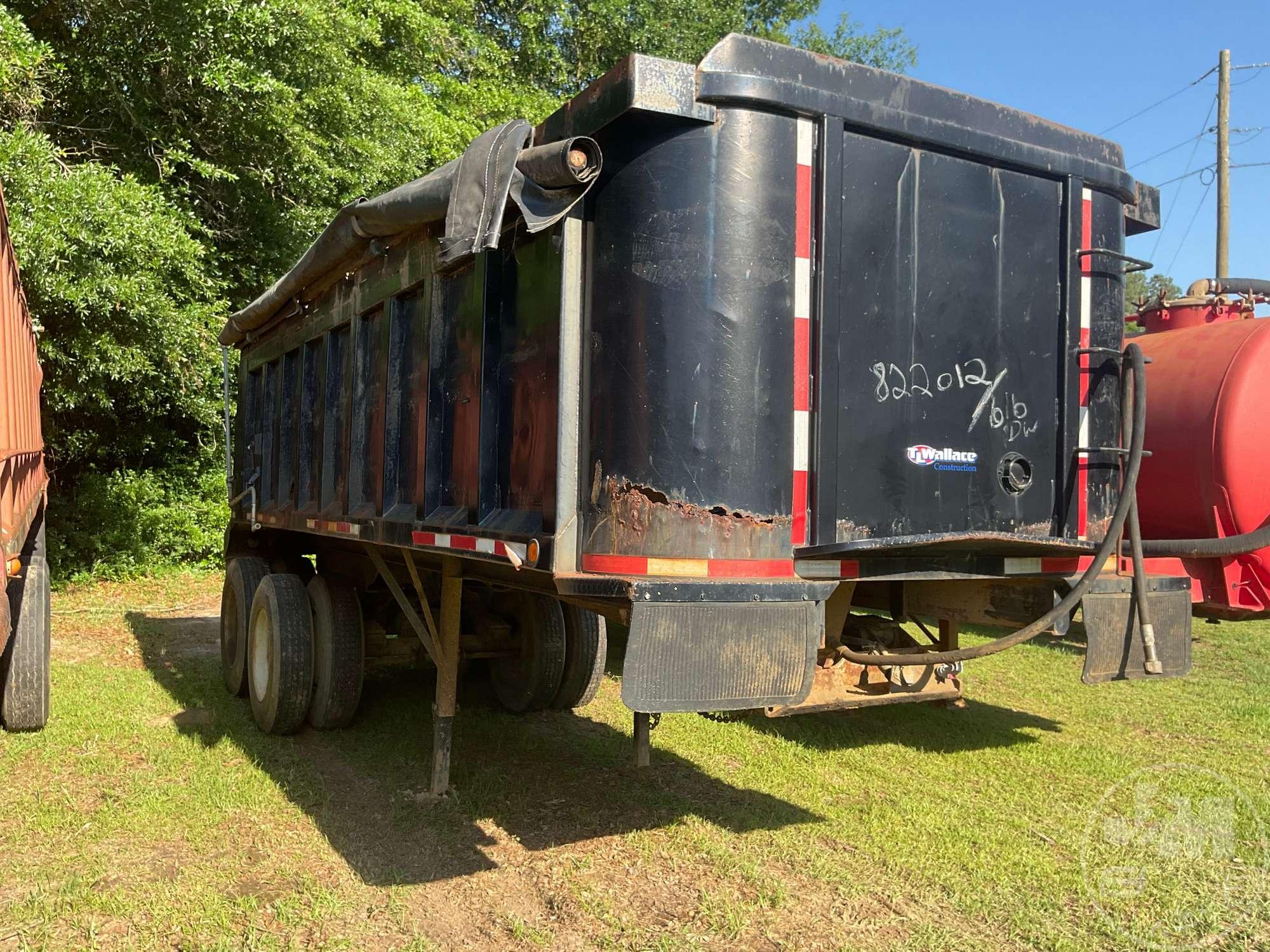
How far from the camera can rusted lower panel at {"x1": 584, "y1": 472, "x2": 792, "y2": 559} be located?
10.9ft

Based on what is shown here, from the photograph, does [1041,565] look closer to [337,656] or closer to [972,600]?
[972,600]

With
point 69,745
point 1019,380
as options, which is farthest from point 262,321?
point 1019,380

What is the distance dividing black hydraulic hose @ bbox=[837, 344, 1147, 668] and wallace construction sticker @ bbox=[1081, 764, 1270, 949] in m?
1.06

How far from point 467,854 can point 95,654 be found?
236 inches

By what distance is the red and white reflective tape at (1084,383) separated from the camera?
412 cm

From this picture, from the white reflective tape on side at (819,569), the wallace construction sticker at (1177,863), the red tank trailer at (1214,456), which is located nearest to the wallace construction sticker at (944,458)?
the white reflective tape on side at (819,569)

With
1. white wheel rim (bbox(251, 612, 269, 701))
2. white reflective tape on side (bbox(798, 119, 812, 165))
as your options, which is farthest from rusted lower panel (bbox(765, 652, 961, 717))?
white wheel rim (bbox(251, 612, 269, 701))

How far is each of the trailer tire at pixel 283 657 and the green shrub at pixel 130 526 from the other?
7.53m

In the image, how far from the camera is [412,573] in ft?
16.5

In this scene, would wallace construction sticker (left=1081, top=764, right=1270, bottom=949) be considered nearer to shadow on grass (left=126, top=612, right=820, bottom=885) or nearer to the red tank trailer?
shadow on grass (left=126, top=612, right=820, bottom=885)

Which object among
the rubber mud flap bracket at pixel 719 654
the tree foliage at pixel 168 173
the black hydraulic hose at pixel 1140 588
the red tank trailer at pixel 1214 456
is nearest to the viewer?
the rubber mud flap bracket at pixel 719 654

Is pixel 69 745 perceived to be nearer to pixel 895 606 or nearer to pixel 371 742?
pixel 371 742

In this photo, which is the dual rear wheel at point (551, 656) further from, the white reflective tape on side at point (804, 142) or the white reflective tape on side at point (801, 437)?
the white reflective tape on side at point (804, 142)

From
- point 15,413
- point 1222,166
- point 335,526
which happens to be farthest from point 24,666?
point 1222,166
